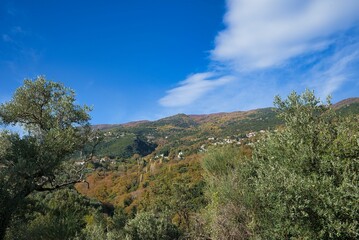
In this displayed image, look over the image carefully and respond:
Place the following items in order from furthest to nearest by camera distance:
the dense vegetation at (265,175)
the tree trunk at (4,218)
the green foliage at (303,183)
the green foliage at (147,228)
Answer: the green foliage at (147,228) → the tree trunk at (4,218) → the dense vegetation at (265,175) → the green foliage at (303,183)

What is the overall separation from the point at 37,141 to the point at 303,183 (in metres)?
15.4

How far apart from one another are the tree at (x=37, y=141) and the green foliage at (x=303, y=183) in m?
11.8


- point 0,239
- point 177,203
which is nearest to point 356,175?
point 0,239

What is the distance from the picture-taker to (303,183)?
571 inches

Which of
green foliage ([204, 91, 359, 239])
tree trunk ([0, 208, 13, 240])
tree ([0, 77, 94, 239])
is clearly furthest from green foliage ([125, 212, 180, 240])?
tree trunk ([0, 208, 13, 240])

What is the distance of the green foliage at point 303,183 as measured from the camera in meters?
14.0

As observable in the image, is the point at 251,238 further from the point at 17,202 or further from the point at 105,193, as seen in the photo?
the point at 105,193

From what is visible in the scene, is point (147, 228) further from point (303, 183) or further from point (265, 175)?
point (303, 183)

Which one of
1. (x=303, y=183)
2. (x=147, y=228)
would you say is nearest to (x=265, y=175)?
(x=303, y=183)

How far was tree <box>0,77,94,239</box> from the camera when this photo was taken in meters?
16.2

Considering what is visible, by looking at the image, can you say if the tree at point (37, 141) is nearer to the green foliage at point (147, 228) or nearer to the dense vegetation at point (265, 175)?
the dense vegetation at point (265, 175)

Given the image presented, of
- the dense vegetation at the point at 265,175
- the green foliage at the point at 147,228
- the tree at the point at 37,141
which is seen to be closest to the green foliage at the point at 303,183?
the dense vegetation at the point at 265,175

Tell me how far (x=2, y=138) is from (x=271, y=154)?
16.5 m

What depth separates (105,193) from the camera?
13712 centimetres
